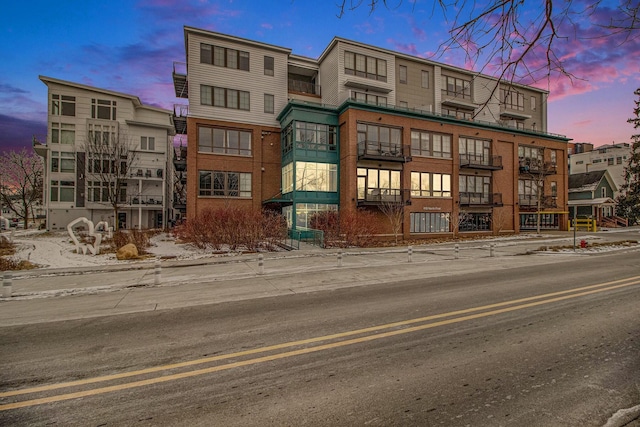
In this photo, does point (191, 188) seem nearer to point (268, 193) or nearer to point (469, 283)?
point (268, 193)

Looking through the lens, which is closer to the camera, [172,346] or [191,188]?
[172,346]

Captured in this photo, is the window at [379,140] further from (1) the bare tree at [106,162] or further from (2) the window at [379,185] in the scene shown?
(1) the bare tree at [106,162]

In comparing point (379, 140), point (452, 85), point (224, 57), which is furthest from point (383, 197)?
point (224, 57)

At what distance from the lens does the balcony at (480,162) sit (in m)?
31.3

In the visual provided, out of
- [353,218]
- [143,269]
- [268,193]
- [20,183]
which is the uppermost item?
[20,183]

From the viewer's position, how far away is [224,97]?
2825cm

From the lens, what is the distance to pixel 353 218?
22.7 m

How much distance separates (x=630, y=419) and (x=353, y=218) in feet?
64.7

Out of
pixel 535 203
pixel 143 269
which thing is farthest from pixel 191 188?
pixel 535 203

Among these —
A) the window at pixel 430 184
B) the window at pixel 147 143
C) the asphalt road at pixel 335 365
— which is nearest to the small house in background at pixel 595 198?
the window at pixel 430 184

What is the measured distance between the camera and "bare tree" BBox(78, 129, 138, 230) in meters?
32.5

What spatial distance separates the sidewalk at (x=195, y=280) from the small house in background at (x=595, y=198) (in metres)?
36.6

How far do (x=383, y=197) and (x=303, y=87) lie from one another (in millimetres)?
15138

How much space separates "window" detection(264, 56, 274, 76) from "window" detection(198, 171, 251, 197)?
397 inches
